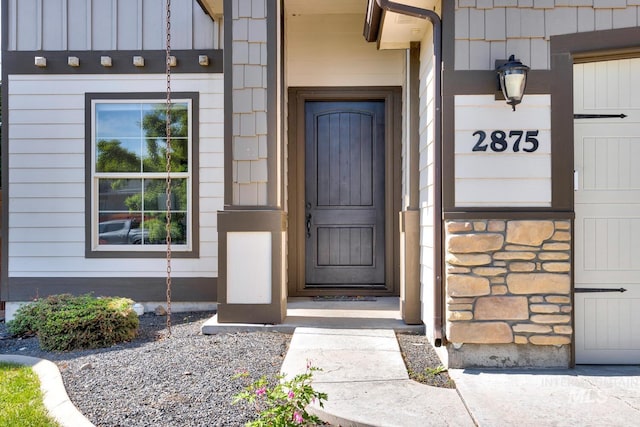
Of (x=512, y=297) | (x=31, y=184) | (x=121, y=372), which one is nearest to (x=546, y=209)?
(x=512, y=297)

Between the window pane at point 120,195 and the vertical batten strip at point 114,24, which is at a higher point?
the vertical batten strip at point 114,24

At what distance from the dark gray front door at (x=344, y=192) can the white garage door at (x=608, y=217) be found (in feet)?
8.00

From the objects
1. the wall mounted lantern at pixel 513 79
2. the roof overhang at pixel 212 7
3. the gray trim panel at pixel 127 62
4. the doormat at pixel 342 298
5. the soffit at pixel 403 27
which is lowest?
the doormat at pixel 342 298

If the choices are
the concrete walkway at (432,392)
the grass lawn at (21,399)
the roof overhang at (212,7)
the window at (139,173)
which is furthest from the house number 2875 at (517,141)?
the window at (139,173)

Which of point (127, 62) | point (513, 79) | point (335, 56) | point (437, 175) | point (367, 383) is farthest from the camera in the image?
point (335, 56)

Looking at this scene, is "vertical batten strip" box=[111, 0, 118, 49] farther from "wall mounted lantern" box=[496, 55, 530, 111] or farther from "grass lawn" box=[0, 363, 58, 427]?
"wall mounted lantern" box=[496, 55, 530, 111]

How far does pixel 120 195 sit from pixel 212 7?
2.12m

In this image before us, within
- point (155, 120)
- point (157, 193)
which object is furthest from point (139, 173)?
point (155, 120)

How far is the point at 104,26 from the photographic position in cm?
561

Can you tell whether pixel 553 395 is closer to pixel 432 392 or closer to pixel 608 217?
pixel 432 392

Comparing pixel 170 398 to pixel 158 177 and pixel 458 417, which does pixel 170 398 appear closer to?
pixel 458 417

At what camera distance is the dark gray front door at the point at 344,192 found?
585cm

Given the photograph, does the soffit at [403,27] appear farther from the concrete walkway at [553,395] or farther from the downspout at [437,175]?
the concrete walkway at [553,395]

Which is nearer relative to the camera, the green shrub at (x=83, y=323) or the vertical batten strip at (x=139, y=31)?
the green shrub at (x=83, y=323)
